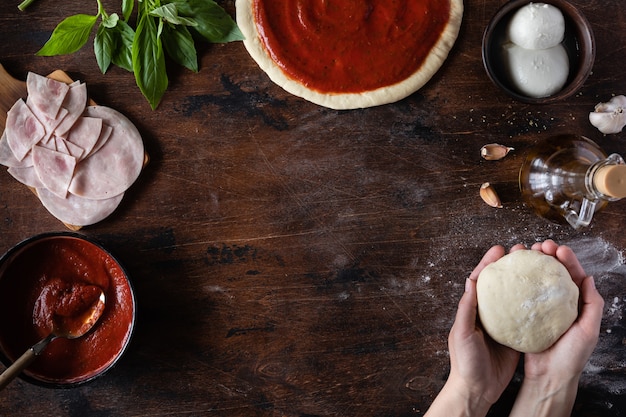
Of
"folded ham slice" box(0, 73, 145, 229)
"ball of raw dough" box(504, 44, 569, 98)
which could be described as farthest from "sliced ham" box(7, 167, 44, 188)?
"ball of raw dough" box(504, 44, 569, 98)

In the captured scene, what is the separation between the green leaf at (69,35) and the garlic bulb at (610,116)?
202cm

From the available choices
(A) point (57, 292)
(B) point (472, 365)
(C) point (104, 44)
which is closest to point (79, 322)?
(A) point (57, 292)

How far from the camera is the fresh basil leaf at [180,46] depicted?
2.19 meters

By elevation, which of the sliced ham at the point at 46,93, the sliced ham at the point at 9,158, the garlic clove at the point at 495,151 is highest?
the sliced ham at the point at 46,93

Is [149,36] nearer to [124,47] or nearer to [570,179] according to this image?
[124,47]

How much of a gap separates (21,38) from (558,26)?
84.2 inches

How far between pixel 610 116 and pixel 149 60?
6.00ft

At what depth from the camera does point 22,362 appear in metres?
2.02

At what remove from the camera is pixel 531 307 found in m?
1.97

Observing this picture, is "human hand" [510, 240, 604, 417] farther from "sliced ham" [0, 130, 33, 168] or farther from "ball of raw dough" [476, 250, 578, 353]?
"sliced ham" [0, 130, 33, 168]

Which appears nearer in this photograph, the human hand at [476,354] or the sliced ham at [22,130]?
the human hand at [476,354]

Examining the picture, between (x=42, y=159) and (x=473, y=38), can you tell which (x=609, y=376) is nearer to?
(x=473, y=38)

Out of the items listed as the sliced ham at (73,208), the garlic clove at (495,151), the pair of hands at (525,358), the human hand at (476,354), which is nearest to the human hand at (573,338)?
the pair of hands at (525,358)

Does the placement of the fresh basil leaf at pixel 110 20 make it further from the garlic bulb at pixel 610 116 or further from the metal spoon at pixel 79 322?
the garlic bulb at pixel 610 116
